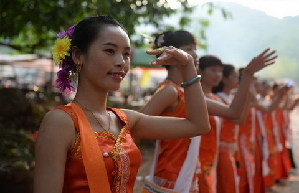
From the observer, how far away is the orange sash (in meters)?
1.76

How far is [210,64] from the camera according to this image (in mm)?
4113

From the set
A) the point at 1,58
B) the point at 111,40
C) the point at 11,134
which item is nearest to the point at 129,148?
the point at 111,40

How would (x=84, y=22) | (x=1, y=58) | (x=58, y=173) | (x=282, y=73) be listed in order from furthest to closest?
(x=282, y=73) < (x=1, y=58) < (x=84, y=22) < (x=58, y=173)

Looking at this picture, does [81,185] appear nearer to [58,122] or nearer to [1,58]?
[58,122]

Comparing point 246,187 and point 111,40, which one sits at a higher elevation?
point 111,40

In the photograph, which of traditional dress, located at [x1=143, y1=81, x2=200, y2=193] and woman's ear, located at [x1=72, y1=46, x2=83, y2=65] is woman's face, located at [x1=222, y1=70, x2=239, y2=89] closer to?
traditional dress, located at [x1=143, y1=81, x2=200, y2=193]

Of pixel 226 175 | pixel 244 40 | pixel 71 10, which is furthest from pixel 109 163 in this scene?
pixel 244 40

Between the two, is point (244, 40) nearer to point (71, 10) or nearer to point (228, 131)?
point (71, 10)

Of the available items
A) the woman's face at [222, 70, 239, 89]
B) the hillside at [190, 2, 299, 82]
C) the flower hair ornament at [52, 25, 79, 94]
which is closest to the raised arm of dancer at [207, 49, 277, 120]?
the flower hair ornament at [52, 25, 79, 94]

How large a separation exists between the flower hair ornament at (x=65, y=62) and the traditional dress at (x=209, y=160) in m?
1.77

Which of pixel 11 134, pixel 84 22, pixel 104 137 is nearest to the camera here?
pixel 104 137

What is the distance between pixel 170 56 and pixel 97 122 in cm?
51

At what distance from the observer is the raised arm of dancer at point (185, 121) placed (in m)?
2.22

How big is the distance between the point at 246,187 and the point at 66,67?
13.2 feet
